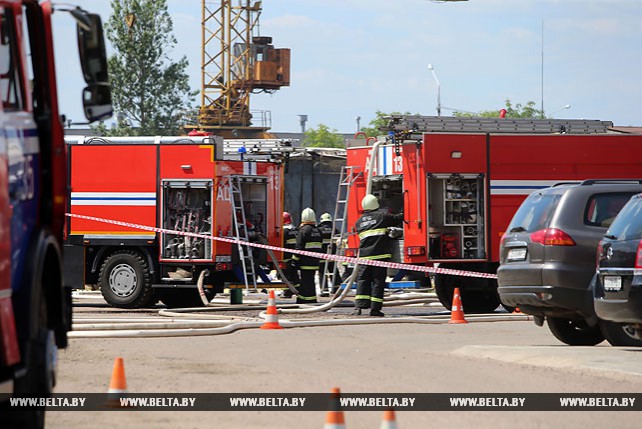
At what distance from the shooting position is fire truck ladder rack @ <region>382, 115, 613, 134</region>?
20859mm

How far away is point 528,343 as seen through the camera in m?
14.9

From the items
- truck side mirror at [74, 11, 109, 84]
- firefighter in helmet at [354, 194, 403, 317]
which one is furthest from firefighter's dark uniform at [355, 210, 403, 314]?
truck side mirror at [74, 11, 109, 84]

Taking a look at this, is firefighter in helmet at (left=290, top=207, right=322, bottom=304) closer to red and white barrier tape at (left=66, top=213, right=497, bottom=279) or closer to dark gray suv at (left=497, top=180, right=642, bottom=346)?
red and white barrier tape at (left=66, top=213, right=497, bottom=279)

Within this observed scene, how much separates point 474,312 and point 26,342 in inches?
575

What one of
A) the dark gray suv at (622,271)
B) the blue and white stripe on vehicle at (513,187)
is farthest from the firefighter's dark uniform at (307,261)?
the dark gray suv at (622,271)

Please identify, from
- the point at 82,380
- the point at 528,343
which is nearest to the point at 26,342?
the point at 82,380

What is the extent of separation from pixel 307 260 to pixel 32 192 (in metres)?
14.5

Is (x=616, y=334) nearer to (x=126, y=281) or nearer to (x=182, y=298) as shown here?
(x=126, y=281)

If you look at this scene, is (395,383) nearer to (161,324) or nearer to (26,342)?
(26,342)

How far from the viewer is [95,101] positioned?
8836 mm

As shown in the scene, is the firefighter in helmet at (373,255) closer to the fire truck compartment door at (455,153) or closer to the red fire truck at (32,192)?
the fire truck compartment door at (455,153)

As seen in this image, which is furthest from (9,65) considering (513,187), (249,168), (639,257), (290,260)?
(290,260)

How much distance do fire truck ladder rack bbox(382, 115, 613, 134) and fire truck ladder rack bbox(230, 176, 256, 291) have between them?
3.06m

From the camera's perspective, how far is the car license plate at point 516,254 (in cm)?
1427
